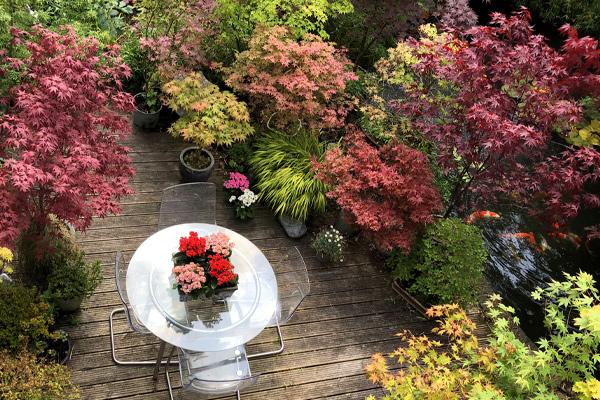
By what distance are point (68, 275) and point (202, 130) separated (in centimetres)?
197

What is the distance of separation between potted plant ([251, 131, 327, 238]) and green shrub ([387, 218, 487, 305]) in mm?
1129

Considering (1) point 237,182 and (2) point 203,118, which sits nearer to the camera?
(2) point 203,118

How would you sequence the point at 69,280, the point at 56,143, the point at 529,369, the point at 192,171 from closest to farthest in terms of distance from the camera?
the point at 529,369 → the point at 56,143 → the point at 69,280 → the point at 192,171

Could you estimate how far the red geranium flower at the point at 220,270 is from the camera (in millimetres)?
4016

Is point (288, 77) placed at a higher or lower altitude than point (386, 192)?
higher

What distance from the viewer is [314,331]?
Answer: 5.24m

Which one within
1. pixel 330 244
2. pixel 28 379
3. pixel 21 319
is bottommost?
pixel 21 319

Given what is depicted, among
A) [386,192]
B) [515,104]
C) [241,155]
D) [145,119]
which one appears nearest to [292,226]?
[241,155]

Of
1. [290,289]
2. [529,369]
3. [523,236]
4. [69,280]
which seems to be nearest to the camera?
[529,369]

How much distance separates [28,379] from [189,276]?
3.89ft

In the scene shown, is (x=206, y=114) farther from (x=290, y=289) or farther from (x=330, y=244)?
(x=290, y=289)

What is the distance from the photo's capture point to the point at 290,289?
463cm

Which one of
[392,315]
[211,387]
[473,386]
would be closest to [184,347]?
[211,387]

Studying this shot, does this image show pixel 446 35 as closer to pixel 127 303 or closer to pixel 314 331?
pixel 314 331
